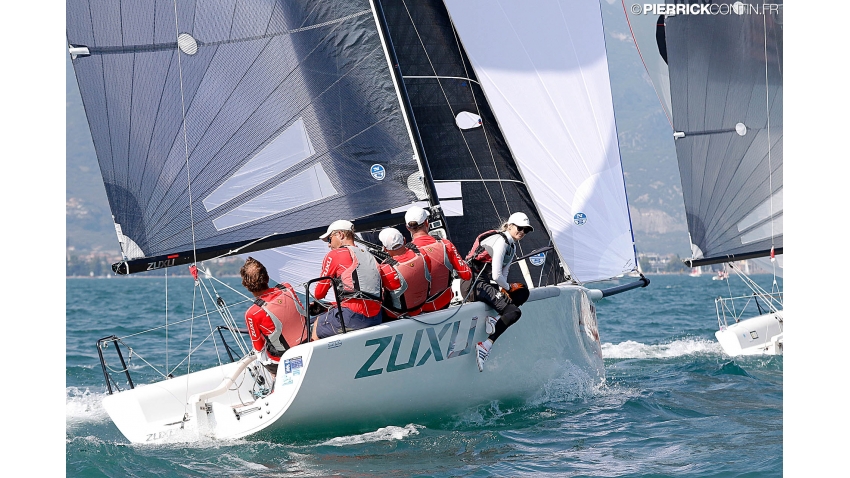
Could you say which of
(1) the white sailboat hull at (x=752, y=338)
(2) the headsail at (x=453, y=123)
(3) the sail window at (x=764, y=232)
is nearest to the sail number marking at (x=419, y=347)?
(2) the headsail at (x=453, y=123)

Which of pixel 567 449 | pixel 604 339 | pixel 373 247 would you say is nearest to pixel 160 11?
pixel 373 247

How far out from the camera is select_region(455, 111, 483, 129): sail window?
7.74m

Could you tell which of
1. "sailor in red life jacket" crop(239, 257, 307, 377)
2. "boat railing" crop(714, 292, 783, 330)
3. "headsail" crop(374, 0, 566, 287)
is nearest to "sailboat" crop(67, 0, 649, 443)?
"sailor in red life jacket" crop(239, 257, 307, 377)

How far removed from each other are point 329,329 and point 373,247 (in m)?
1.38

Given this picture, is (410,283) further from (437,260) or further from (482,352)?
(482,352)

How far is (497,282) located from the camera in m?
5.85

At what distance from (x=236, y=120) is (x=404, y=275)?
1.65 m

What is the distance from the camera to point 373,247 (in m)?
6.61

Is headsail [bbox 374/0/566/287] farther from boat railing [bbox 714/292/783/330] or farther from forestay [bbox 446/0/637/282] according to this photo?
boat railing [bbox 714/292/783/330]

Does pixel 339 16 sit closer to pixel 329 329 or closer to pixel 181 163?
pixel 181 163

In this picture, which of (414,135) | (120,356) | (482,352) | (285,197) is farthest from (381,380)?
(414,135)

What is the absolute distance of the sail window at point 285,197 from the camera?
20.1 feet

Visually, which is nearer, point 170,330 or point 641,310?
point 170,330

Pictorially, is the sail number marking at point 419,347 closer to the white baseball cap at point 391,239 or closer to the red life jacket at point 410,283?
the red life jacket at point 410,283
